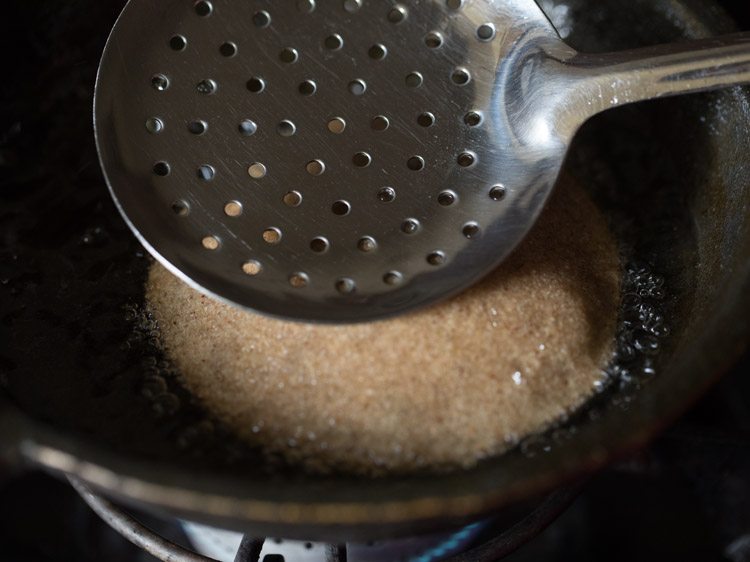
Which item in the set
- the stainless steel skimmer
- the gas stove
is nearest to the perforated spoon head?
the stainless steel skimmer

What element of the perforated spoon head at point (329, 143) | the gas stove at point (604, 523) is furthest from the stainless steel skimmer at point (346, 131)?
the gas stove at point (604, 523)

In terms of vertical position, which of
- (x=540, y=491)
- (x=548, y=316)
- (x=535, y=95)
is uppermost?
(x=535, y=95)

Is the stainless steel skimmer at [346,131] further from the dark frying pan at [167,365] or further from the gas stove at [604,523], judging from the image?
the gas stove at [604,523]

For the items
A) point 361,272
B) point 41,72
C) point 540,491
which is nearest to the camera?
point 540,491

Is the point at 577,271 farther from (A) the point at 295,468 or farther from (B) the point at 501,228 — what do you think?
(A) the point at 295,468

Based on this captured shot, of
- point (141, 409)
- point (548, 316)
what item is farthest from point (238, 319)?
point (548, 316)
